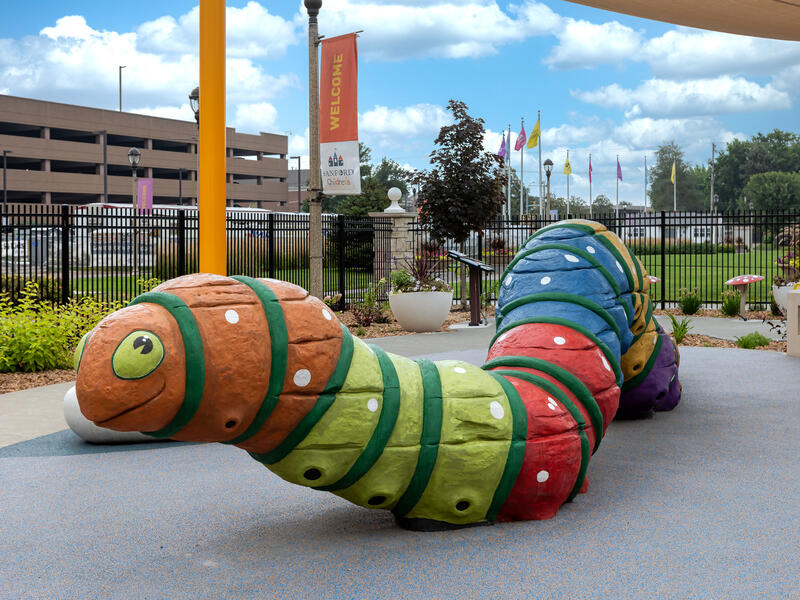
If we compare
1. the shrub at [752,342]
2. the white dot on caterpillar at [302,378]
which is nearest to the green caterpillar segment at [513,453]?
the white dot on caterpillar at [302,378]

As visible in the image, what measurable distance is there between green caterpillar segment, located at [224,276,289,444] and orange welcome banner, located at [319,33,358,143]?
30.8 feet

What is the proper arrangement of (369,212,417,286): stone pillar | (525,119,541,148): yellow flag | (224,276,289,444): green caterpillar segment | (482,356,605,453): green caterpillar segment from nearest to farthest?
(224,276,289,444): green caterpillar segment → (482,356,605,453): green caterpillar segment → (369,212,417,286): stone pillar → (525,119,541,148): yellow flag

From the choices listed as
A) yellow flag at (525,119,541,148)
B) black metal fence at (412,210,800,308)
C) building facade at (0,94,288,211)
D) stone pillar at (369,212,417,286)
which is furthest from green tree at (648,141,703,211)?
stone pillar at (369,212,417,286)

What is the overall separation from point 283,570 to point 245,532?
0.65m

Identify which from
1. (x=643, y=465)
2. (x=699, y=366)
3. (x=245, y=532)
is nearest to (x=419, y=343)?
(x=699, y=366)

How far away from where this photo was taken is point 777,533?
411cm

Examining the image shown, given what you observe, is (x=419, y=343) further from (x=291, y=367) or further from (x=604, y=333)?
(x=291, y=367)

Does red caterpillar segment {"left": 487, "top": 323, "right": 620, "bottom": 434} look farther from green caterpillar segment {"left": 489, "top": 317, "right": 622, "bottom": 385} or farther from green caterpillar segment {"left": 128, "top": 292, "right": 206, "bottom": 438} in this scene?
green caterpillar segment {"left": 128, "top": 292, "right": 206, "bottom": 438}

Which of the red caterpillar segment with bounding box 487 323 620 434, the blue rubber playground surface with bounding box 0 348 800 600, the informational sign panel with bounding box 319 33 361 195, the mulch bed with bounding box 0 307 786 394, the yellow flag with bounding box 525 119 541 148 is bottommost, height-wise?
the blue rubber playground surface with bounding box 0 348 800 600

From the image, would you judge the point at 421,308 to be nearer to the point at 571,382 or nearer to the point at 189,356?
the point at 571,382

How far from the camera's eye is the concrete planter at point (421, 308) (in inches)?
555

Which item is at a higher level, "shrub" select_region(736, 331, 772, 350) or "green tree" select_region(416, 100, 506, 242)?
"green tree" select_region(416, 100, 506, 242)

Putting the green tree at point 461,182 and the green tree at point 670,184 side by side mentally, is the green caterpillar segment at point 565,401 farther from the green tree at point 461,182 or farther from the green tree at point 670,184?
the green tree at point 670,184

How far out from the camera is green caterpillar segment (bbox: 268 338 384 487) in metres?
3.58
